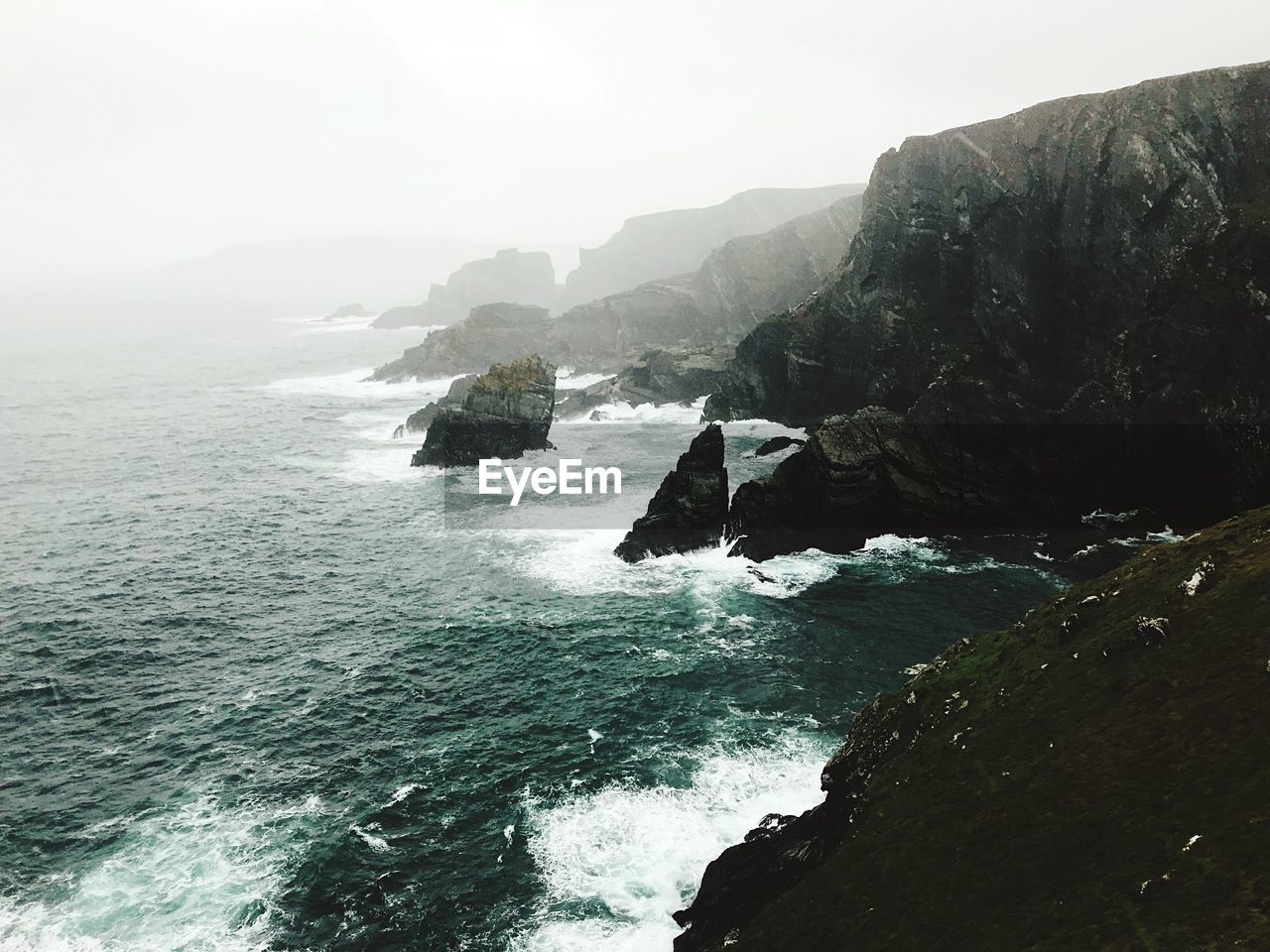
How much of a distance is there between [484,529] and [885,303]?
46.8 metres

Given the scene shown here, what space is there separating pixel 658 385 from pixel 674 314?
3865 centimetres

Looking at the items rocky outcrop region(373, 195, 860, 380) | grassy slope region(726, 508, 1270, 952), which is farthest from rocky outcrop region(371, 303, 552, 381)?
grassy slope region(726, 508, 1270, 952)

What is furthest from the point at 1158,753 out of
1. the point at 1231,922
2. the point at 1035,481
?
the point at 1035,481

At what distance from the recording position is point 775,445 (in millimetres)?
79812

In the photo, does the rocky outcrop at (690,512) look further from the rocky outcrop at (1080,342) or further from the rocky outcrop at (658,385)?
the rocky outcrop at (658,385)

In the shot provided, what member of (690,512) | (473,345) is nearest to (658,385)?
(473,345)

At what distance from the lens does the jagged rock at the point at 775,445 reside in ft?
259

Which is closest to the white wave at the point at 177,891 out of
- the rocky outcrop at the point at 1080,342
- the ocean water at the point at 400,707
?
the ocean water at the point at 400,707

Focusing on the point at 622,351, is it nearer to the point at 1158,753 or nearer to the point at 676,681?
the point at 676,681

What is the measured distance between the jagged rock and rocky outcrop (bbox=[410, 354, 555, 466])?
84.9 feet

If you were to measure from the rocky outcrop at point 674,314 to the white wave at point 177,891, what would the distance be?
110173 mm

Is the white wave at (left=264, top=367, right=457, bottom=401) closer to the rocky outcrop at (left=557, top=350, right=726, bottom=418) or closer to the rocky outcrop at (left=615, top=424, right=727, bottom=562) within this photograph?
the rocky outcrop at (left=557, top=350, right=726, bottom=418)

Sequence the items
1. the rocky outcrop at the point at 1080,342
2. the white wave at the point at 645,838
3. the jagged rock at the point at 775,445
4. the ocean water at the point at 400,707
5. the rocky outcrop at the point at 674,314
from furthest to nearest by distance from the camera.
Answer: the rocky outcrop at the point at 674,314, the jagged rock at the point at 775,445, the rocky outcrop at the point at 1080,342, the ocean water at the point at 400,707, the white wave at the point at 645,838

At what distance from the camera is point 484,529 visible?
62.1 m
